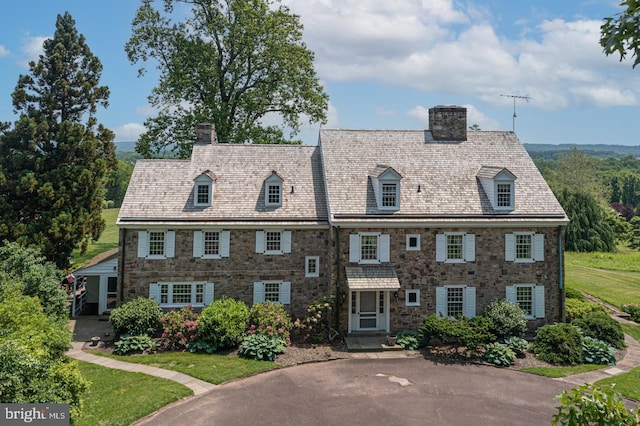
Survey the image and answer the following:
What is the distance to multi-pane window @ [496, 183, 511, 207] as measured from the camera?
23.7 metres

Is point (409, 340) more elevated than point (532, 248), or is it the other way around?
point (532, 248)

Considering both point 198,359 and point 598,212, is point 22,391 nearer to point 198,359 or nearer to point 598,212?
point 198,359

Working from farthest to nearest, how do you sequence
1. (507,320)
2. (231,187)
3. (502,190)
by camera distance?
(231,187) < (502,190) < (507,320)

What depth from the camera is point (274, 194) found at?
952 inches

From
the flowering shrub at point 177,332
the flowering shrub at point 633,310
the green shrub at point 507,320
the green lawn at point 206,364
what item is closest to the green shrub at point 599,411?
the green lawn at point 206,364

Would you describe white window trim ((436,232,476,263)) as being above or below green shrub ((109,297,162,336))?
above

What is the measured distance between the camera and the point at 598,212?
5016 centimetres

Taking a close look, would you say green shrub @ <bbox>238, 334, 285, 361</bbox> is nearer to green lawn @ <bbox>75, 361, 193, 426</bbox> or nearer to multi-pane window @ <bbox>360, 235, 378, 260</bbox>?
green lawn @ <bbox>75, 361, 193, 426</bbox>

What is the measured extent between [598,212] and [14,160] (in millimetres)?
54462

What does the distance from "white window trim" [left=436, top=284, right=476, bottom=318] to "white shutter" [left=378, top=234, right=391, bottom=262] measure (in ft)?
10.1

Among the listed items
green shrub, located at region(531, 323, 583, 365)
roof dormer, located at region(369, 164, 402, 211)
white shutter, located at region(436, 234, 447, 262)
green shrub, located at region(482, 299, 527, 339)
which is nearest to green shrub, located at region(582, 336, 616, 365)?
green shrub, located at region(531, 323, 583, 365)

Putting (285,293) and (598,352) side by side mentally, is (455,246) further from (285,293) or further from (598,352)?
(285,293)

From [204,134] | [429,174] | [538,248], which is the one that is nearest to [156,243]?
[204,134]

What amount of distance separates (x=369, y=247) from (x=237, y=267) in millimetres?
6776
